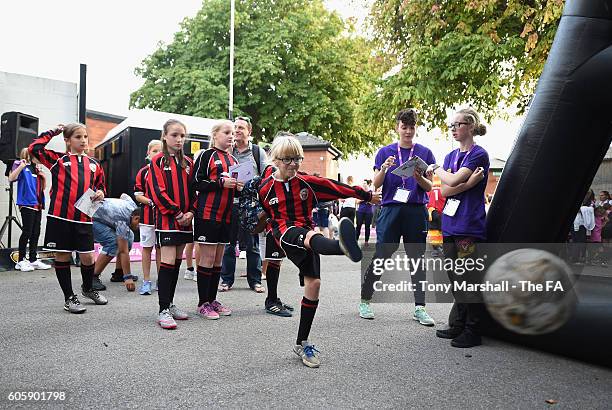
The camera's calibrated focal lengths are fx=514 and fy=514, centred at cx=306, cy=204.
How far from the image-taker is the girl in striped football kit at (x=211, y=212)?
482 centimetres

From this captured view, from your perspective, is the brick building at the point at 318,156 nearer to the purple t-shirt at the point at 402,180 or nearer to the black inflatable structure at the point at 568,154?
the purple t-shirt at the point at 402,180

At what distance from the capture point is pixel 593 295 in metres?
3.64

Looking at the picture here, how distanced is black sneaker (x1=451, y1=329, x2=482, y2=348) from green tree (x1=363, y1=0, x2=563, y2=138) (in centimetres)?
809

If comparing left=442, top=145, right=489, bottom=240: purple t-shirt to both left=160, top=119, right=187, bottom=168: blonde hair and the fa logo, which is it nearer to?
the fa logo

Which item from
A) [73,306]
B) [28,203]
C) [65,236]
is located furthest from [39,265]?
[65,236]

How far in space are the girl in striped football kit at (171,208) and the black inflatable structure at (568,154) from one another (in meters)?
2.79

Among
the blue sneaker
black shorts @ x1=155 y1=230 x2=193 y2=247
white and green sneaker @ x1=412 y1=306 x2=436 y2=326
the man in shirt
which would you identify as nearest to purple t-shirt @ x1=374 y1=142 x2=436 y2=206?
white and green sneaker @ x1=412 y1=306 x2=436 y2=326

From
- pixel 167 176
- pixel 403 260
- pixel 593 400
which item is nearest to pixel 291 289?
pixel 403 260

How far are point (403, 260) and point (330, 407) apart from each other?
2.68m

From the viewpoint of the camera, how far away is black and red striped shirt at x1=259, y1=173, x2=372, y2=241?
3.82m

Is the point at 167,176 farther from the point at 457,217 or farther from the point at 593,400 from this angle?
the point at 593,400

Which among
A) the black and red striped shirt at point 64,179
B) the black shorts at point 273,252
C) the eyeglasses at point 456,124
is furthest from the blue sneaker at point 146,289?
the eyeglasses at point 456,124

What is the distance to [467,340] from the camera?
4047 mm

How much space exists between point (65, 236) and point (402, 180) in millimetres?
3299
